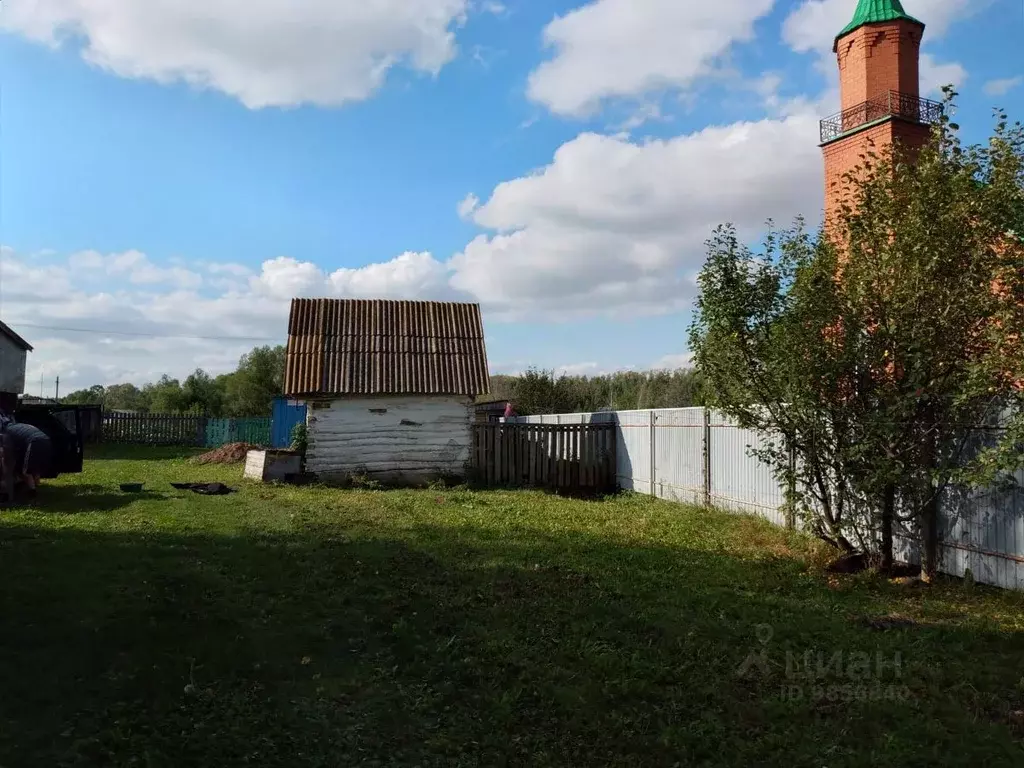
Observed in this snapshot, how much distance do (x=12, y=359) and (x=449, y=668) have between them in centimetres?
3208

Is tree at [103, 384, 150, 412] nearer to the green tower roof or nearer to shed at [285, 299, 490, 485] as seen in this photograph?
shed at [285, 299, 490, 485]

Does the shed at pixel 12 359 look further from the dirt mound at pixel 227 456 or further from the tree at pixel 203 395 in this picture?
the tree at pixel 203 395

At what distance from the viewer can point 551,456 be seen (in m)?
17.2

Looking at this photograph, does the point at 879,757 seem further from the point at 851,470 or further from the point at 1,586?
the point at 1,586

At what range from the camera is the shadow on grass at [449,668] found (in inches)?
150

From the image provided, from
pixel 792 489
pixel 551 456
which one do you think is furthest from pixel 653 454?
pixel 792 489

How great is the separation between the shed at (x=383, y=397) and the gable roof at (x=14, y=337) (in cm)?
1695

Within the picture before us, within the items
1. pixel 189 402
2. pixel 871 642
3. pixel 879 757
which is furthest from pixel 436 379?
pixel 189 402

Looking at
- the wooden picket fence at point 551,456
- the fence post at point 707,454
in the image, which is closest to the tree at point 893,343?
the fence post at point 707,454

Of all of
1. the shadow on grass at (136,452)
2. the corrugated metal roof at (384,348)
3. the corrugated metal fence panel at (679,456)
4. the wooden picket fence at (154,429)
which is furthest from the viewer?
the wooden picket fence at (154,429)

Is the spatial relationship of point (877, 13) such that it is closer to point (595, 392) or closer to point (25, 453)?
point (595, 392)

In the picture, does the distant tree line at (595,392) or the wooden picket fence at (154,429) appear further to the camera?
the distant tree line at (595,392)

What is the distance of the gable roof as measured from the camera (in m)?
28.1

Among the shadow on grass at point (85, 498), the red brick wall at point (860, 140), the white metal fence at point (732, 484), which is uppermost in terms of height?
the red brick wall at point (860, 140)
